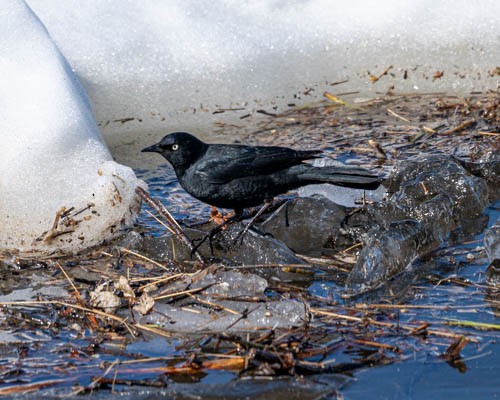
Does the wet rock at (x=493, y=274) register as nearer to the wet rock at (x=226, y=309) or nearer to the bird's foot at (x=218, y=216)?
the wet rock at (x=226, y=309)

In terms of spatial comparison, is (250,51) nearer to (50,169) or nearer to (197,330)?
(50,169)

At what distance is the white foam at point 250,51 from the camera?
291 inches

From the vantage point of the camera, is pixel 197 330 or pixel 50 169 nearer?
pixel 197 330

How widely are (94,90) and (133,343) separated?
3763 millimetres

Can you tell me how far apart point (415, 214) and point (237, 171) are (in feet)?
3.65

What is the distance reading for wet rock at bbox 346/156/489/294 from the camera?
15.2ft

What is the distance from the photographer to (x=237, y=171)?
5.41 meters

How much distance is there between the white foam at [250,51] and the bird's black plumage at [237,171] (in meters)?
1.68

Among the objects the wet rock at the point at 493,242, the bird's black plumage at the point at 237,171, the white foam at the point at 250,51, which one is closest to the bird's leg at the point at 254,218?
the bird's black plumage at the point at 237,171

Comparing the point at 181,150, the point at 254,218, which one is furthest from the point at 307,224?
the point at 181,150

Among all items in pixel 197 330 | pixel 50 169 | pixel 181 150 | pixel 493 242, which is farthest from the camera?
pixel 181 150

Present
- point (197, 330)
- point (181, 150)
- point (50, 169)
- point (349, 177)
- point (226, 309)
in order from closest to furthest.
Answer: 1. point (197, 330)
2. point (226, 309)
3. point (349, 177)
4. point (50, 169)
5. point (181, 150)

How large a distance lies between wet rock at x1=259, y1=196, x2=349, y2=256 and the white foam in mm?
2020

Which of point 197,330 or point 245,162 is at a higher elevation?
point 245,162
